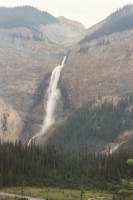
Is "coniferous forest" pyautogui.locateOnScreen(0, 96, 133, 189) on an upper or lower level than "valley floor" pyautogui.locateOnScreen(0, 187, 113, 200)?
upper

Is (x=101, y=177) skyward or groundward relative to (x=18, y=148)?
groundward

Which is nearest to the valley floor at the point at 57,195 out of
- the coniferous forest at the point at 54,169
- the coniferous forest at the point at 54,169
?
the coniferous forest at the point at 54,169

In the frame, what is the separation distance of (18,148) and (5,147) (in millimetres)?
4257

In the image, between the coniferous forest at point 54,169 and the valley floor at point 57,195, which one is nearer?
the valley floor at point 57,195

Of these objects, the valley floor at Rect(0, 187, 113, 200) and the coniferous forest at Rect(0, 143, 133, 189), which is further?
the coniferous forest at Rect(0, 143, 133, 189)

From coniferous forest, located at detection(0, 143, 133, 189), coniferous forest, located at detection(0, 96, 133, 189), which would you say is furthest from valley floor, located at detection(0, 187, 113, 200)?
coniferous forest, located at detection(0, 96, 133, 189)

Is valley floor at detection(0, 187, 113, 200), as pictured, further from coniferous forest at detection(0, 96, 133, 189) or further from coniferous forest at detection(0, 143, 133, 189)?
coniferous forest at detection(0, 96, 133, 189)

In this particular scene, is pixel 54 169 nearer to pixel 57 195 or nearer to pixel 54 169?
pixel 54 169

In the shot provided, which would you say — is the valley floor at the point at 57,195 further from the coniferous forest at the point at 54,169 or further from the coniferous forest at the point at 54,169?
the coniferous forest at the point at 54,169

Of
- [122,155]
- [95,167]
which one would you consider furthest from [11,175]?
[122,155]

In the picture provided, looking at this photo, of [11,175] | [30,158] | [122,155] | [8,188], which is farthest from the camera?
[122,155]

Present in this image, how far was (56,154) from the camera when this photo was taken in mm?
156750

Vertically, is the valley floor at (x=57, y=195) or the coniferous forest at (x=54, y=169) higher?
the coniferous forest at (x=54, y=169)

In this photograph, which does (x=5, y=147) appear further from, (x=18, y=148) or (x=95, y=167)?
(x=95, y=167)
